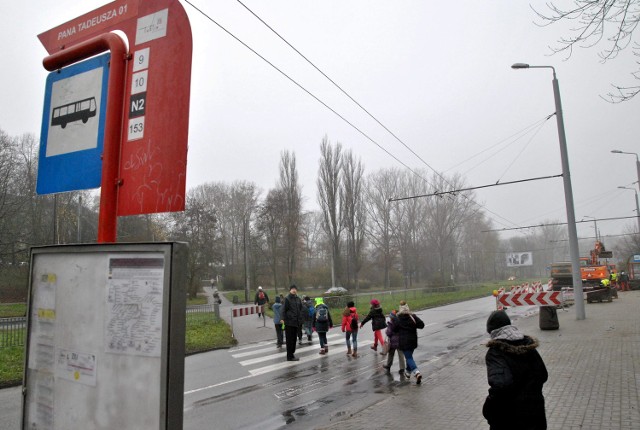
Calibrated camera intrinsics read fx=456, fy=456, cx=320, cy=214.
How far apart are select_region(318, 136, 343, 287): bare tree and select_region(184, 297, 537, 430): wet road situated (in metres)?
27.2

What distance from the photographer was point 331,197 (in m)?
42.8

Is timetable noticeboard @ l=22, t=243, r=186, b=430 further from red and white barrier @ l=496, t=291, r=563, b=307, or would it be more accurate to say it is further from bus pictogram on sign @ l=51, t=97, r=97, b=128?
red and white barrier @ l=496, t=291, r=563, b=307

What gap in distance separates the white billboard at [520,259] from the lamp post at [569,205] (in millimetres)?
48378

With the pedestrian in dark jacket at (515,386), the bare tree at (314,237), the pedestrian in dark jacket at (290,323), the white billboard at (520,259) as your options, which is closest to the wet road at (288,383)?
the pedestrian in dark jacket at (290,323)

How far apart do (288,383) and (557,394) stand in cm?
493

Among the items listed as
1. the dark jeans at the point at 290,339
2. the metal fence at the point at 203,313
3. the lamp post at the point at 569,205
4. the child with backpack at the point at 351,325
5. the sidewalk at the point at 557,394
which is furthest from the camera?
the metal fence at the point at 203,313

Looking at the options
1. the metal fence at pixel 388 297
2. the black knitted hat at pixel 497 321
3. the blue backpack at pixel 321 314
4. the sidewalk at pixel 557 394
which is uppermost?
the black knitted hat at pixel 497 321

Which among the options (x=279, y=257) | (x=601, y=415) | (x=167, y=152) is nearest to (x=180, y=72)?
(x=167, y=152)

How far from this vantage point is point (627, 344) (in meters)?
11.5

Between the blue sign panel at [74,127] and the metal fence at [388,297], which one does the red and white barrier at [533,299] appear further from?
the blue sign panel at [74,127]

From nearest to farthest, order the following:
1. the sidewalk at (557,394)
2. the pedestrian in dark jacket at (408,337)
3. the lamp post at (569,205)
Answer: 1. the sidewalk at (557,394)
2. the pedestrian in dark jacket at (408,337)
3. the lamp post at (569,205)

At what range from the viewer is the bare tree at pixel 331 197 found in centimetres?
4260

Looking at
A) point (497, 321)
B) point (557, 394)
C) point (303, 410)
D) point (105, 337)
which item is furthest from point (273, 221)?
point (105, 337)

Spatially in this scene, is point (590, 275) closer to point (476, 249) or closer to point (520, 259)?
point (520, 259)
